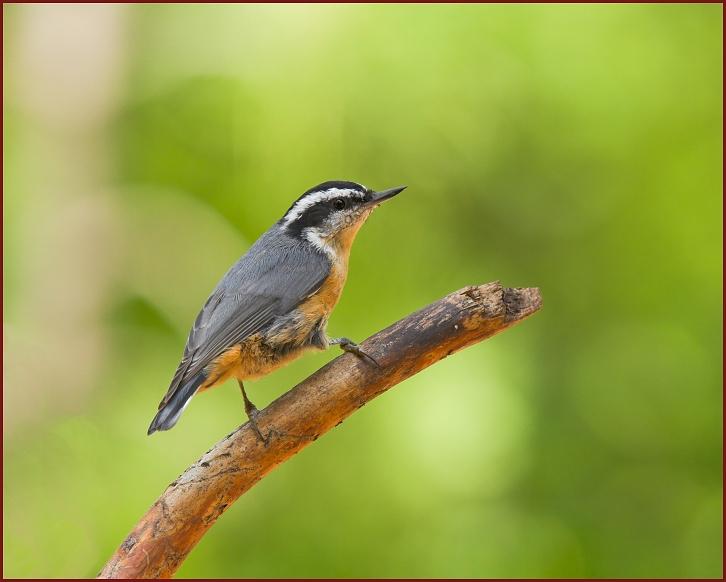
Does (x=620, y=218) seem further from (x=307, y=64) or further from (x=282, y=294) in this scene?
(x=282, y=294)

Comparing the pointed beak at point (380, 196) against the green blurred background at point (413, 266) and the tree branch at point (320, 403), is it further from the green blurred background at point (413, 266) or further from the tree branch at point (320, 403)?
the green blurred background at point (413, 266)

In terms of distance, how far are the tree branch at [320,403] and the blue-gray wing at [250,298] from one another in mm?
311

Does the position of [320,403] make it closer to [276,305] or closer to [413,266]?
[276,305]

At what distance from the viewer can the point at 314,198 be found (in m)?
3.27

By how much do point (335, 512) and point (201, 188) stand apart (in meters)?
2.05

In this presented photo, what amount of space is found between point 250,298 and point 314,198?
0.54 m

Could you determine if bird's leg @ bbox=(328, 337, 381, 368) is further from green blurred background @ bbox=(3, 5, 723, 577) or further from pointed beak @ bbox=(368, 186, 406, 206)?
green blurred background @ bbox=(3, 5, 723, 577)

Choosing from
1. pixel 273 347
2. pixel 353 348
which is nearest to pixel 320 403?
pixel 353 348

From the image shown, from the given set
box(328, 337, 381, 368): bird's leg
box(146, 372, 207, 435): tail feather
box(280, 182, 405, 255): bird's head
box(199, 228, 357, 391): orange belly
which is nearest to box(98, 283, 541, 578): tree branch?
box(328, 337, 381, 368): bird's leg

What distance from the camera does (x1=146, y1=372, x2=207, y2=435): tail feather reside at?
2607mm

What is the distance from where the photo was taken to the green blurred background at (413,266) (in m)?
3.89

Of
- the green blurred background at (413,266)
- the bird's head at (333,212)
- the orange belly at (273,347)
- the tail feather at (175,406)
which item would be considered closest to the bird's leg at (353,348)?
the orange belly at (273,347)

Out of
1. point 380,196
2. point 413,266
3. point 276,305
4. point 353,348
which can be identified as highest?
point 380,196

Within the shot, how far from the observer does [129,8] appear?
215 inches
